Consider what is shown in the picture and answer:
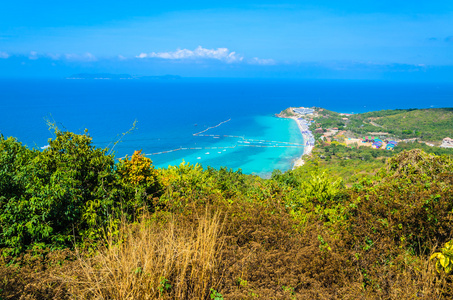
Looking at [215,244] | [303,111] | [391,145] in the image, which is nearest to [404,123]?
[391,145]

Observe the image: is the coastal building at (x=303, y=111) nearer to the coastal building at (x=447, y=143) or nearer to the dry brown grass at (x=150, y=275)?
the coastal building at (x=447, y=143)

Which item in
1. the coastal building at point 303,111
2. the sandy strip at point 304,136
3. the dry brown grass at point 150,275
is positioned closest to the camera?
the dry brown grass at point 150,275

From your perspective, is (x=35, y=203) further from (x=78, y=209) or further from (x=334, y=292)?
(x=334, y=292)

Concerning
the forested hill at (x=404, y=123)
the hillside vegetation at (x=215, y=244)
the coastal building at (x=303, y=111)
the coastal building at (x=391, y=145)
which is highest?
the hillside vegetation at (x=215, y=244)

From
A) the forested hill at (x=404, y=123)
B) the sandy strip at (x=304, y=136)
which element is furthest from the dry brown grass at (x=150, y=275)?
the forested hill at (x=404, y=123)

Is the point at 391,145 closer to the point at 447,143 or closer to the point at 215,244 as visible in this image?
the point at 447,143

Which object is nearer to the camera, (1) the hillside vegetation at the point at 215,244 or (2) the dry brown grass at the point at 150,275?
(2) the dry brown grass at the point at 150,275

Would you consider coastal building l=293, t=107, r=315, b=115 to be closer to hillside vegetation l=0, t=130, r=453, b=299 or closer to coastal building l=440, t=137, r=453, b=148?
coastal building l=440, t=137, r=453, b=148

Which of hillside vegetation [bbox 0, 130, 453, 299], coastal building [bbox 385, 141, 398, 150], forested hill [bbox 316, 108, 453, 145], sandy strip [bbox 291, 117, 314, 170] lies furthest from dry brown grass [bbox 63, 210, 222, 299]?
forested hill [bbox 316, 108, 453, 145]
